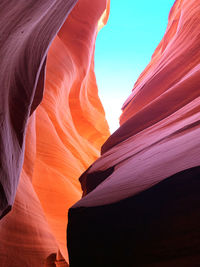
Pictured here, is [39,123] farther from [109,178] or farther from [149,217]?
[149,217]

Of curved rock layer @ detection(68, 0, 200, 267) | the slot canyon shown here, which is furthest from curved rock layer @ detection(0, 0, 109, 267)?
curved rock layer @ detection(68, 0, 200, 267)

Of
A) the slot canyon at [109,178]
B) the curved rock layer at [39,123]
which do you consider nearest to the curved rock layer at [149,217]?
the slot canyon at [109,178]

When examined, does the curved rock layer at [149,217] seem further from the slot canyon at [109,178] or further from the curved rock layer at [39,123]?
the curved rock layer at [39,123]

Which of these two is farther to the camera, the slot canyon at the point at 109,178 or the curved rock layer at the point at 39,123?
the curved rock layer at the point at 39,123

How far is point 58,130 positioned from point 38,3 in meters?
5.44

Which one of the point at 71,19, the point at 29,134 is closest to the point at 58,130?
the point at 29,134

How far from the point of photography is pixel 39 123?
6.26 metres

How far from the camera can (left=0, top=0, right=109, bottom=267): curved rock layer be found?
1779mm

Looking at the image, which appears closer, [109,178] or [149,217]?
[149,217]

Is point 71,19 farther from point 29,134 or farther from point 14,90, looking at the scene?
point 14,90

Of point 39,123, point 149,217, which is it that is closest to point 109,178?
point 149,217

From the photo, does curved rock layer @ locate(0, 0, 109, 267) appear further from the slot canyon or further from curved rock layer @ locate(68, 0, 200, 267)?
curved rock layer @ locate(68, 0, 200, 267)

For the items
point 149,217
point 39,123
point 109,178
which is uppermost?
point 39,123

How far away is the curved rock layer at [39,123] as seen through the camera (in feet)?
5.84
